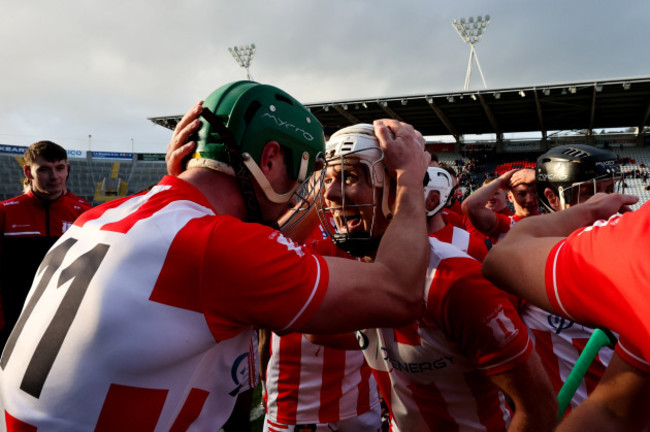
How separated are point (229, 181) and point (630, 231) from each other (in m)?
1.25

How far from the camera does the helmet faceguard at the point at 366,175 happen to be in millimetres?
1942

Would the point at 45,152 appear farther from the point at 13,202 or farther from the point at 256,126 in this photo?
the point at 256,126

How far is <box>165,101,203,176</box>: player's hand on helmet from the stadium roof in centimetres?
1758

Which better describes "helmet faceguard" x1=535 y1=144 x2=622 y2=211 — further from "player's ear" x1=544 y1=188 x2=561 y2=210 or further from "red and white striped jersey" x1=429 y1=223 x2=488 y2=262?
"red and white striped jersey" x1=429 y1=223 x2=488 y2=262

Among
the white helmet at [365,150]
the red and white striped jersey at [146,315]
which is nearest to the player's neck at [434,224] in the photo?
the white helmet at [365,150]

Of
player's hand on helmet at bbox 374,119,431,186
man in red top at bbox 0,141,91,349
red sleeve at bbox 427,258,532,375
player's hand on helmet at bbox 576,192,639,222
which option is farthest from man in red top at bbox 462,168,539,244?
man in red top at bbox 0,141,91,349

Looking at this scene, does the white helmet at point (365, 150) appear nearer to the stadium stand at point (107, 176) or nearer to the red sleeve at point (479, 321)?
the red sleeve at point (479, 321)

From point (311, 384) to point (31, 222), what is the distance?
396cm

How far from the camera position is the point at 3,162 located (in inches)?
1241

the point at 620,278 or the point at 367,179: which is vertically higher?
the point at 367,179

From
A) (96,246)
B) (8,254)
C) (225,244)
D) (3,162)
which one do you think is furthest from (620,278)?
(3,162)

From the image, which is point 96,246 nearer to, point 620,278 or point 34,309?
point 34,309

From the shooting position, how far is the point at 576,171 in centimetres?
227

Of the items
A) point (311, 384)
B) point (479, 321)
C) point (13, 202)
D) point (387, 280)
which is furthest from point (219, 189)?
point (13, 202)
